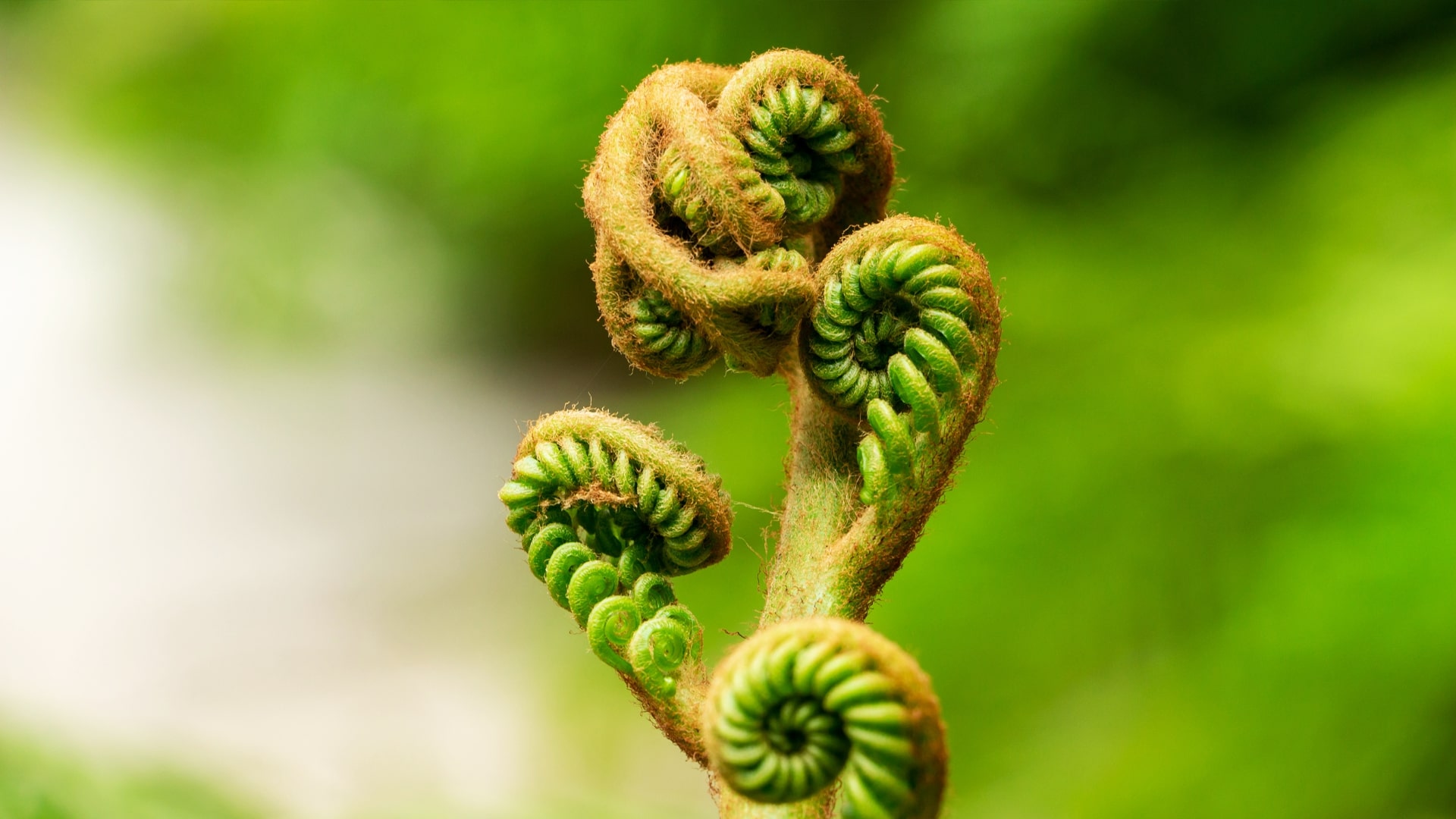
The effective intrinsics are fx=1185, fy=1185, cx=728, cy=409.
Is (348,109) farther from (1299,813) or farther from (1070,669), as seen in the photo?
(1299,813)

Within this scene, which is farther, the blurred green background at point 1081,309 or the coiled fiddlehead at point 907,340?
the blurred green background at point 1081,309

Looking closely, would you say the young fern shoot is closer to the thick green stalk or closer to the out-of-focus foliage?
the thick green stalk

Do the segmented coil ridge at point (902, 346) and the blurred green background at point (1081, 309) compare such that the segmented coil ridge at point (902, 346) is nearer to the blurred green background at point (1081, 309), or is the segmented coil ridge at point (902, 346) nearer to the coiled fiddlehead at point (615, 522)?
the coiled fiddlehead at point (615, 522)

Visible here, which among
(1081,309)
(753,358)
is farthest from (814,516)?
(1081,309)

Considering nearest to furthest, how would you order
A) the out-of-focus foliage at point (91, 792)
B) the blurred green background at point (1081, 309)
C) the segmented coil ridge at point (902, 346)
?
the segmented coil ridge at point (902, 346)
the out-of-focus foliage at point (91, 792)
the blurred green background at point (1081, 309)

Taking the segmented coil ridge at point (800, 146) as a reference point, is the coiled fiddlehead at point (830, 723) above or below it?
below

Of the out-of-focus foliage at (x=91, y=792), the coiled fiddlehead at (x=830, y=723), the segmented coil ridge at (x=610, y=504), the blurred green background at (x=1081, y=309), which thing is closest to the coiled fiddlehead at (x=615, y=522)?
the segmented coil ridge at (x=610, y=504)

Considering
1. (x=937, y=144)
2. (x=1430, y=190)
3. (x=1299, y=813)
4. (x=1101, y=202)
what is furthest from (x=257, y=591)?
(x=1430, y=190)

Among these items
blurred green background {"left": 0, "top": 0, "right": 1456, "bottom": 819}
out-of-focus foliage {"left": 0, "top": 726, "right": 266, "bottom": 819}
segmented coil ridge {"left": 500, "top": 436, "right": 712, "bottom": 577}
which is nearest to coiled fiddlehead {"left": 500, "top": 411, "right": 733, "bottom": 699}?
segmented coil ridge {"left": 500, "top": 436, "right": 712, "bottom": 577}
